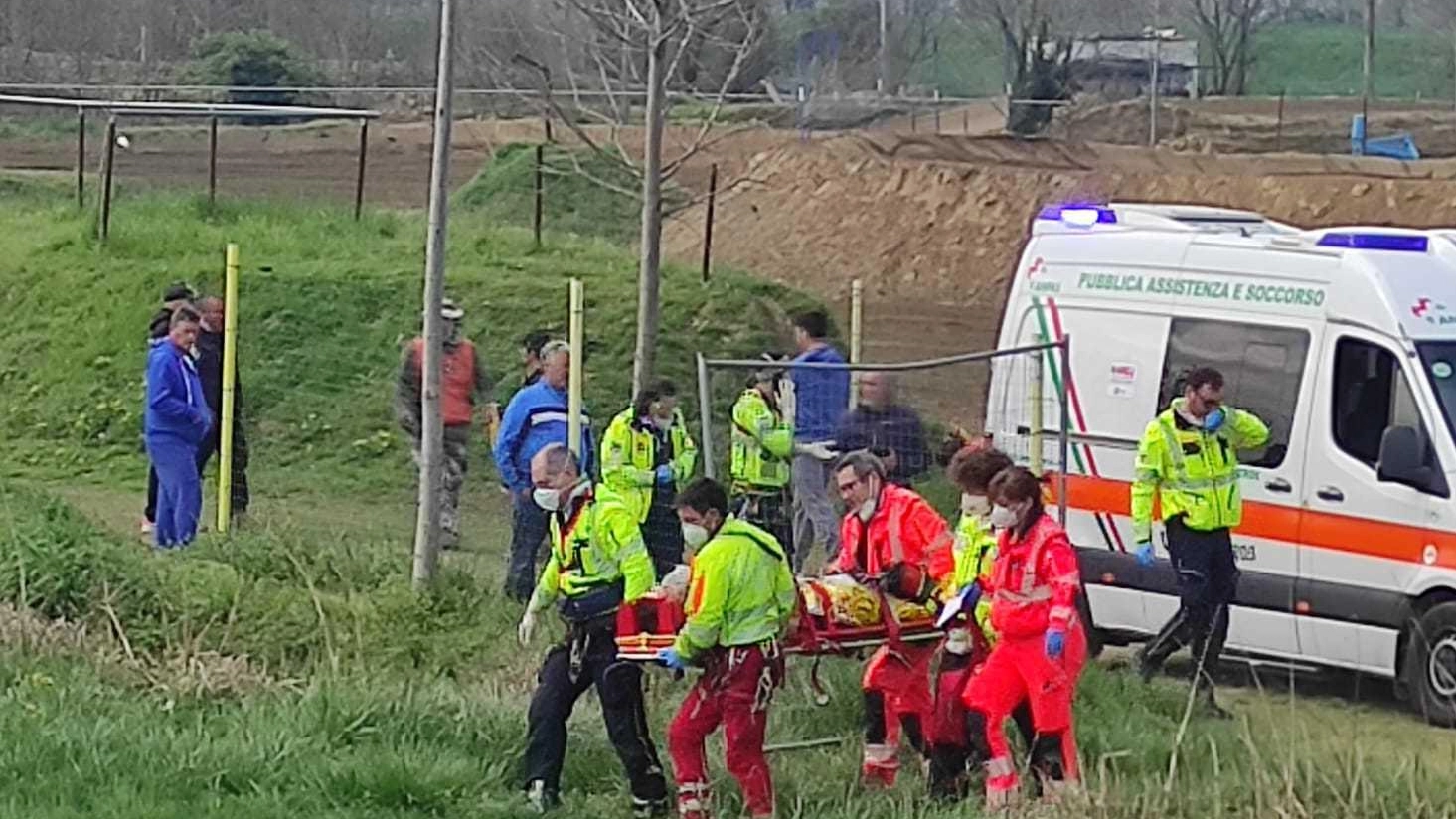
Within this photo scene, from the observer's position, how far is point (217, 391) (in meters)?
16.2

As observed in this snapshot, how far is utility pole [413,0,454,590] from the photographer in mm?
12672

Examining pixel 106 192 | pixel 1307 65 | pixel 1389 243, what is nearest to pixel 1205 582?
pixel 1389 243

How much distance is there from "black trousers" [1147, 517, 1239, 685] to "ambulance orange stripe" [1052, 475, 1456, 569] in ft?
2.08

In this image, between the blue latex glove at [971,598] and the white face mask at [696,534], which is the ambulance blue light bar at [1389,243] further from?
the white face mask at [696,534]

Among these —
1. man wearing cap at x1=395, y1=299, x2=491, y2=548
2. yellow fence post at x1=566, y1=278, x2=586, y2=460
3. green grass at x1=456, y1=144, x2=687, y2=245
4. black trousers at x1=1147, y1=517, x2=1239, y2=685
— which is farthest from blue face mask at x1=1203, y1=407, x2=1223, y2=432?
green grass at x1=456, y1=144, x2=687, y2=245

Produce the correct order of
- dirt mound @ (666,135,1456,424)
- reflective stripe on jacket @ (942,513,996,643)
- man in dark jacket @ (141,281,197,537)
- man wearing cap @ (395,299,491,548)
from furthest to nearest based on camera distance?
dirt mound @ (666,135,1456,424), man wearing cap @ (395,299,491,548), man in dark jacket @ (141,281,197,537), reflective stripe on jacket @ (942,513,996,643)

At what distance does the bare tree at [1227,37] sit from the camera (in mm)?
75562

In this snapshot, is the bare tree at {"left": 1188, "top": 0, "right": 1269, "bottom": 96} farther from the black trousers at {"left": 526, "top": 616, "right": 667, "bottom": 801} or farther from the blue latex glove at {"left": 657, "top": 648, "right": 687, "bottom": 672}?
the blue latex glove at {"left": 657, "top": 648, "right": 687, "bottom": 672}

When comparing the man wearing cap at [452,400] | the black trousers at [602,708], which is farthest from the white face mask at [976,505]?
the man wearing cap at [452,400]

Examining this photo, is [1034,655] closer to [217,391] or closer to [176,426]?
[176,426]

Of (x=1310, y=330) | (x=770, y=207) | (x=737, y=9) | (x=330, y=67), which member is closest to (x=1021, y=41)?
(x=330, y=67)

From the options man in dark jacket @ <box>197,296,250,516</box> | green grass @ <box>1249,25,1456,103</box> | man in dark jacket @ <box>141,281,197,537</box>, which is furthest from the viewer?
green grass @ <box>1249,25,1456,103</box>

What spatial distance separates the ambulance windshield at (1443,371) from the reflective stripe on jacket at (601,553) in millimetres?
4985

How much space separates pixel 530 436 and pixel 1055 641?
219 inches
